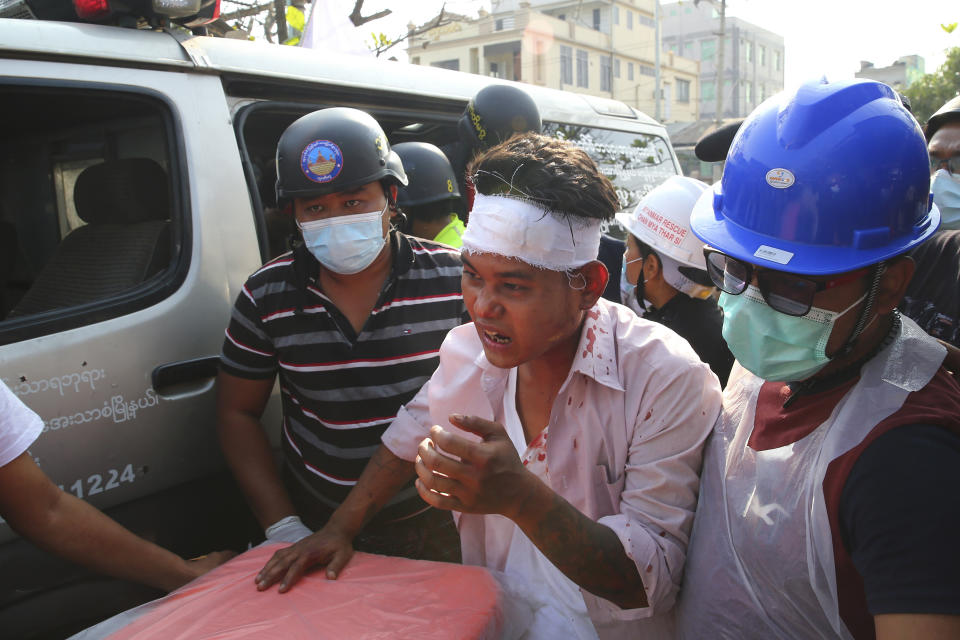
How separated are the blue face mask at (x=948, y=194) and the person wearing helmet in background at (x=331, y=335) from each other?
72.2 inches

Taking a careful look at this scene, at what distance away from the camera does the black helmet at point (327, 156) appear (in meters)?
2.17

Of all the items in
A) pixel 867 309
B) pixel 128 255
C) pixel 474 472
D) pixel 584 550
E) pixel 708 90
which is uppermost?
pixel 867 309

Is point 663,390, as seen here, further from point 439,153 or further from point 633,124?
point 633,124

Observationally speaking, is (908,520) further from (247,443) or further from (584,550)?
(247,443)

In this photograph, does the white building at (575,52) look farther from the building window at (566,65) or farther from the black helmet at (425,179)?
the black helmet at (425,179)

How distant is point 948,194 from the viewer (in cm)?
258

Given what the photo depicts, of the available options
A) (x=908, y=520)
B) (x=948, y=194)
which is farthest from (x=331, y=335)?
(x=948, y=194)

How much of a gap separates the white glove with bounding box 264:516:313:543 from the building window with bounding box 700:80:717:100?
64.0 m

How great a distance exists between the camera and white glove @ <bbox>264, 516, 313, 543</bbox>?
1.99 meters

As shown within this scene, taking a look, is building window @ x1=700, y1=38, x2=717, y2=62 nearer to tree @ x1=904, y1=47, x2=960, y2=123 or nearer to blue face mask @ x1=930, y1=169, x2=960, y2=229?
tree @ x1=904, y1=47, x2=960, y2=123

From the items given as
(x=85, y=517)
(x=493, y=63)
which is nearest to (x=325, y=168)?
(x=85, y=517)

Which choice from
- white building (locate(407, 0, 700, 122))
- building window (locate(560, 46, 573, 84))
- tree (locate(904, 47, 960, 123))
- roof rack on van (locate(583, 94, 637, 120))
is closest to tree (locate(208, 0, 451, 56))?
roof rack on van (locate(583, 94, 637, 120))

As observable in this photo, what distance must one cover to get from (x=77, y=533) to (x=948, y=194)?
301 cm

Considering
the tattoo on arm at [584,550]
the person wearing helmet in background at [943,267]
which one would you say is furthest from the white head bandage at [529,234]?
the person wearing helmet in background at [943,267]
